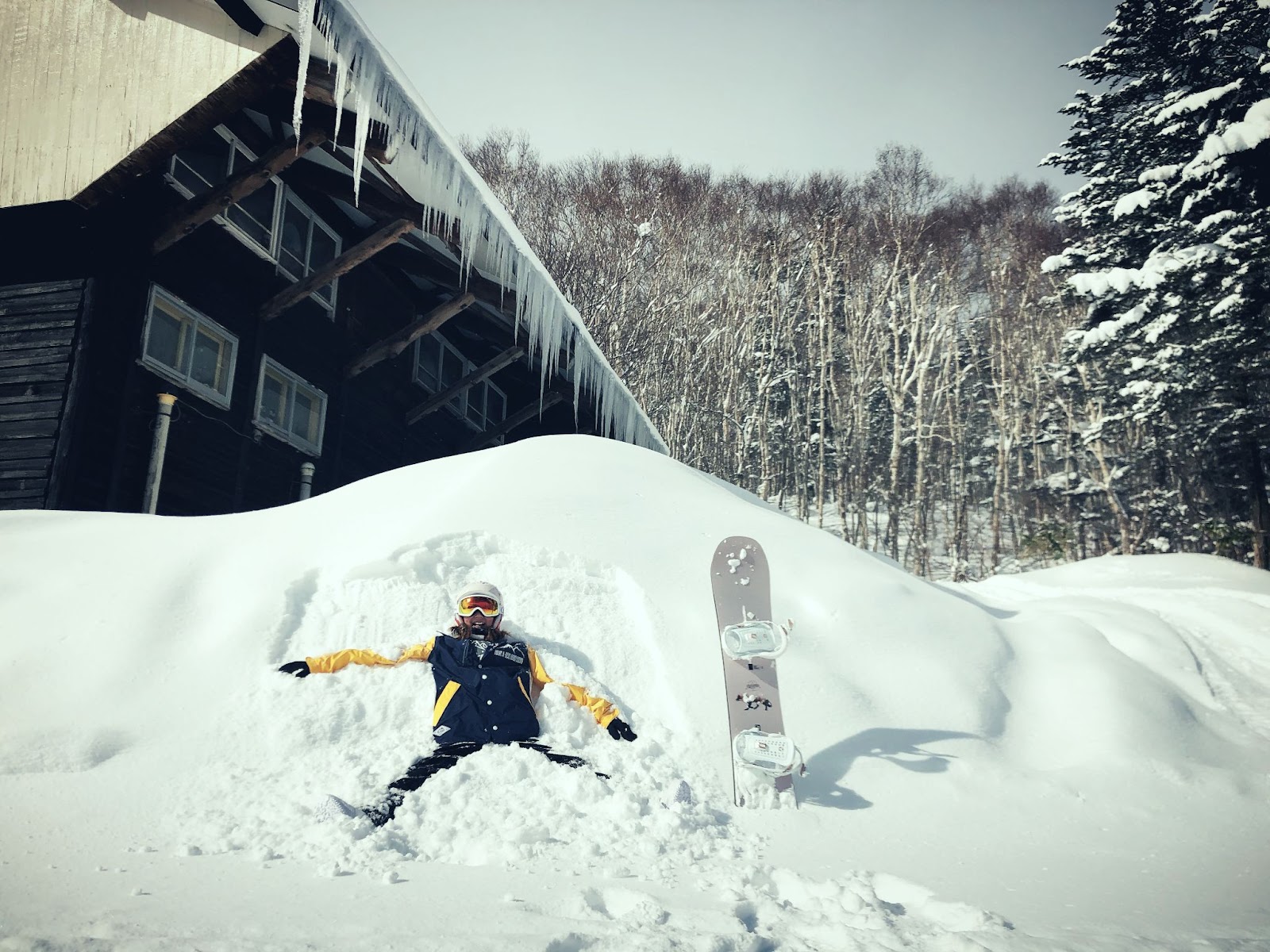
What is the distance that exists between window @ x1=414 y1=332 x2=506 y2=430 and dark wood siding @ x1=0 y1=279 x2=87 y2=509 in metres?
5.27

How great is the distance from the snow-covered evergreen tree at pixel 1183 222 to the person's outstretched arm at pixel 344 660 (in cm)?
1335

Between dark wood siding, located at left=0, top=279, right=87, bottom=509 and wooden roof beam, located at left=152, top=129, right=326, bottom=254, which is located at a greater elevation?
wooden roof beam, located at left=152, top=129, right=326, bottom=254

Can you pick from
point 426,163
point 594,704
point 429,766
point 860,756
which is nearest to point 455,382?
point 426,163

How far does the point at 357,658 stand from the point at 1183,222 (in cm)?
1444

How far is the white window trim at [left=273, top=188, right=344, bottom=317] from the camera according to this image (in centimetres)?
827

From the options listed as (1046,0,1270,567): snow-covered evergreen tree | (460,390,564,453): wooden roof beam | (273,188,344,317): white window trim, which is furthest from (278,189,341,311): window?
(1046,0,1270,567): snow-covered evergreen tree

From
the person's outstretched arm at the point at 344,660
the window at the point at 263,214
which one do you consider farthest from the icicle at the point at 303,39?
the person's outstretched arm at the point at 344,660

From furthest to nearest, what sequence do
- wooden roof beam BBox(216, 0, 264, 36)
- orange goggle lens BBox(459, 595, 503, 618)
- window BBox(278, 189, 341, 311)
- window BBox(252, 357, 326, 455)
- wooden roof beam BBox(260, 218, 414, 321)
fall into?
window BBox(278, 189, 341, 311) < window BBox(252, 357, 326, 455) < wooden roof beam BBox(260, 218, 414, 321) < wooden roof beam BBox(216, 0, 264, 36) < orange goggle lens BBox(459, 595, 503, 618)

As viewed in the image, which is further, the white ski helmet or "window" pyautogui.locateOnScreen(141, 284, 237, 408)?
"window" pyautogui.locateOnScreen(141, 284, 237, 408)

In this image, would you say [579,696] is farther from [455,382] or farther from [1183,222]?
[1183,222]

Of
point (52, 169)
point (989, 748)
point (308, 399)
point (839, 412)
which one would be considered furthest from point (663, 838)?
point (839, 412)

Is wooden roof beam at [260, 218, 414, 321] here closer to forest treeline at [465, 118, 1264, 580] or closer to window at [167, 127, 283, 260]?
window at [167, 127, 283, 260]

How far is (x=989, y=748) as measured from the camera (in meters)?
3.79

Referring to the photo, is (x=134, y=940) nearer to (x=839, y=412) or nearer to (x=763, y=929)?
(x=763, y=929)
